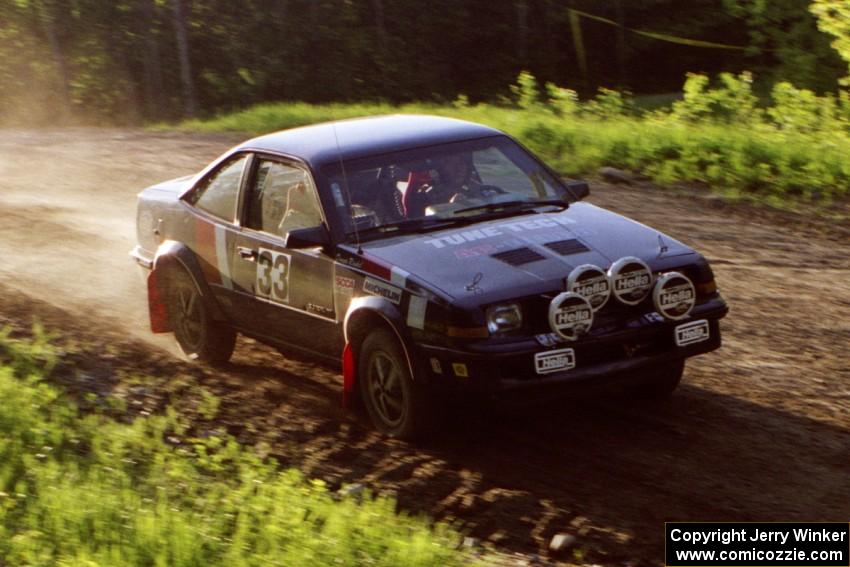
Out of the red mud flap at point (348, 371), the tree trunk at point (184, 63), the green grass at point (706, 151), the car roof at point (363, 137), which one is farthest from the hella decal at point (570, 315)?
the tree trunk at point (184, 63)

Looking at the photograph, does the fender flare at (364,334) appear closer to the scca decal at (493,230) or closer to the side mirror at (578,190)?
the scca decal at (493,230)

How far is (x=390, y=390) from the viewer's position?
6633 mm

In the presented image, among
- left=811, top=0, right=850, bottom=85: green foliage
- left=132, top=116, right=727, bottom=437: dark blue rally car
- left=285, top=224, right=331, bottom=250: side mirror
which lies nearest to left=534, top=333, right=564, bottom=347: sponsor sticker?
left=132, top=116, right=727, bottom=437: dark blue rally car

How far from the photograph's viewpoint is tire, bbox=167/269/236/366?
8.25 meters

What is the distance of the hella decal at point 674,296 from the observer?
6.38m

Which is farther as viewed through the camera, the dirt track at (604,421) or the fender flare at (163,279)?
the fender flare at (163,279)

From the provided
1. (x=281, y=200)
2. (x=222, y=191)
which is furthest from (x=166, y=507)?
(x=222, y=191)

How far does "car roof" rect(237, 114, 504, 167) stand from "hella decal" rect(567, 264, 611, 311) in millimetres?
1607

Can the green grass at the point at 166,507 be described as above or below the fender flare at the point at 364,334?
below

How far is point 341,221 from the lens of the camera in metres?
7.01

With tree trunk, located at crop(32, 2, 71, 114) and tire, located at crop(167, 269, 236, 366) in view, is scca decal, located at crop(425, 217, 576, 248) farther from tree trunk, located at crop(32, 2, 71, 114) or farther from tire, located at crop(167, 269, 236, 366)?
tree trunk, located at crop(32, 2, 71, 114)

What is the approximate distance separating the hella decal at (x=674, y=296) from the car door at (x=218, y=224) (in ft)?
9.12

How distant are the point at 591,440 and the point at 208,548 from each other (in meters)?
2.43

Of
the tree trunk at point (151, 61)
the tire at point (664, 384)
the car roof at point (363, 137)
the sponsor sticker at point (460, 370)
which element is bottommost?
the tree trunk at point (151, 61)
